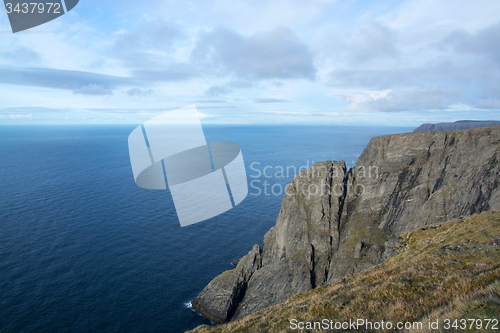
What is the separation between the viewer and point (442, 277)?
15484mm

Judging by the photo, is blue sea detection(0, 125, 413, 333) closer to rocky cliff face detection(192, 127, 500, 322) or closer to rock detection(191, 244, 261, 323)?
rock detection(191, 244, 261, 323)

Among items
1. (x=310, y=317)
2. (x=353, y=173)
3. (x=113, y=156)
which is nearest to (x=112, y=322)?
(x=310, y=317)

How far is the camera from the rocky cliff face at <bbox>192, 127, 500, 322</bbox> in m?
38.5

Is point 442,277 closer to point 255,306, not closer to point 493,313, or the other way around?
point 493,313

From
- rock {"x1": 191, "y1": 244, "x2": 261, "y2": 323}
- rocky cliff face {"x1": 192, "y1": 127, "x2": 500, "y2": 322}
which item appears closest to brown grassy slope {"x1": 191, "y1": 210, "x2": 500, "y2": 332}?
rocky cliff face {"x1": 192, "y1": 127, "x2": 500, "y2": 322}

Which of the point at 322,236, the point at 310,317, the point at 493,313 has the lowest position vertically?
the point at 322,236

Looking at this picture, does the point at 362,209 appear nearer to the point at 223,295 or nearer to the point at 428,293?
the point at 223,295

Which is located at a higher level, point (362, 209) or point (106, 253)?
point (362, 209)

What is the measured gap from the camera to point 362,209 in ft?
147

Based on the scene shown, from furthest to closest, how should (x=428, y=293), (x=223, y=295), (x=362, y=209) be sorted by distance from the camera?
(x=362, y=209) < (x=223, y=295) < (x=428, y=293)

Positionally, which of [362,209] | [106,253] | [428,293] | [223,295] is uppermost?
[428,293]

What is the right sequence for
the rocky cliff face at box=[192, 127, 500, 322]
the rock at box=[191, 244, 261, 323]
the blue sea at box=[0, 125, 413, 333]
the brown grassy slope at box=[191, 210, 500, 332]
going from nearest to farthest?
the brown grassy slope at box=[191, 210, 500, 332], the blue sea at box=[0, 125, 413, 333], the rocky cliff face at box=[192, 127, 500, 322], the rock at box=[191, 244, 261, 323]

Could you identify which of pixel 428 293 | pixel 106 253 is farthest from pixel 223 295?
pixel 428 293

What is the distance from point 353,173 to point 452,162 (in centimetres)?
1479
